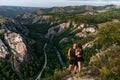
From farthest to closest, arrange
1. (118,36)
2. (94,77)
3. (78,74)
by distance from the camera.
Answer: (118,36), (78,74), (94,77)

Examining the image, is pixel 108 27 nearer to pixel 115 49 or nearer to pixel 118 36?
pixel 118 36

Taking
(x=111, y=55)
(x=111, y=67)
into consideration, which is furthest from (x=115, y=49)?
(x=111, y=67)

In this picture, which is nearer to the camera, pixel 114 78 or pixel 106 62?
pixel 114 78

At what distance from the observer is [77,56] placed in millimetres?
39344

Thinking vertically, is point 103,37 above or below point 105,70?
below

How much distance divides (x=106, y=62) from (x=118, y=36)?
347 ft

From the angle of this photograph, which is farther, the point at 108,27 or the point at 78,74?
the point at 108,27

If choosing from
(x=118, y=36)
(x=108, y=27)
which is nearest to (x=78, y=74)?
(x=118, y=36)

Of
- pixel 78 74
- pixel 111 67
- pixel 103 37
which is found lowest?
pixel 103 37

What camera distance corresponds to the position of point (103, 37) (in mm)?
141750

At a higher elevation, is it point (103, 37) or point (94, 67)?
point (94, 67)

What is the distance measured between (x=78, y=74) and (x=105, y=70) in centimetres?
595

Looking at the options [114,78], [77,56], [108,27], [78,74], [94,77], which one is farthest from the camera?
[108,27]

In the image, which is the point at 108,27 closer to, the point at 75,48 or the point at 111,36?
the point at 111,36
